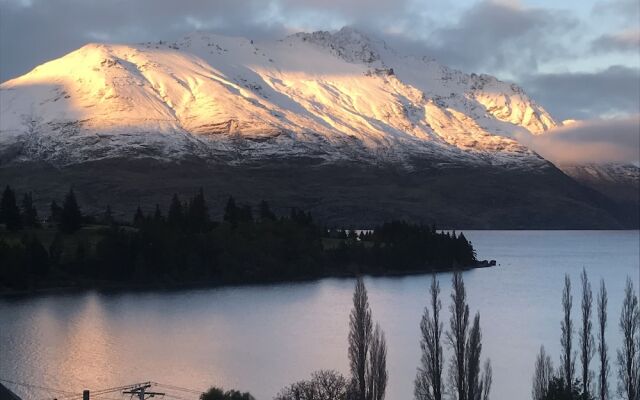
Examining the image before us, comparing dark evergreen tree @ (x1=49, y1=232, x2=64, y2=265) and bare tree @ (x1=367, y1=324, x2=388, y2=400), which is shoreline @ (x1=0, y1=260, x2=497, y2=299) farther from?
bare tree @ (x1=367, y1=324, x2=388, y2=400)

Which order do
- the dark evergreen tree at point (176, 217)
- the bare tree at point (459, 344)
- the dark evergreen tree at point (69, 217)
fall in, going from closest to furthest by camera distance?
the bare tree at point (459, 344) < the dark evergreen tree at point (69, 217) < the dark evergreen tree at point (176, 217)

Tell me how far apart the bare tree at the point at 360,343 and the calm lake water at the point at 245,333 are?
14.1 feet

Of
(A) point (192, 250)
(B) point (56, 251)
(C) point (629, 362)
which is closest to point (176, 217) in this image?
(A) point (192, 250)

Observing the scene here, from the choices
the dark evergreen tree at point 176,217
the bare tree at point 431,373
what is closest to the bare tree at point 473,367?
the bare tree at point 431,373

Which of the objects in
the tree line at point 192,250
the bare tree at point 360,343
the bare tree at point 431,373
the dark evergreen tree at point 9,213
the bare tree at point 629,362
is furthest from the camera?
the dark evergreen tree at point 9,213

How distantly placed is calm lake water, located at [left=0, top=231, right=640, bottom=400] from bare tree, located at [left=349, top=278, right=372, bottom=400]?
4302 millimetres

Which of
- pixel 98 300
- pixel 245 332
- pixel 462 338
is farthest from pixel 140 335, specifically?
pixel 462 338

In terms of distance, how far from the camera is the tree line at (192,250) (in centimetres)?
10656

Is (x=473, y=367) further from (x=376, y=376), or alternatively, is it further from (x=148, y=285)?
(x=148, y=285)

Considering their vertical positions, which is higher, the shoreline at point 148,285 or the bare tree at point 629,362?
the shoreline at point 148,285

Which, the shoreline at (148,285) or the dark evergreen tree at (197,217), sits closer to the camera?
the shoreline at (148,285)

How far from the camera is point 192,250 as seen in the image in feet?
382

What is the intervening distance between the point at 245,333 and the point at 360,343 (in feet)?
86.2

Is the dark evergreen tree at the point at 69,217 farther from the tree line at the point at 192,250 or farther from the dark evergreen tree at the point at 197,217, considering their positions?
the dark evergreen tree at the point at 197,217
